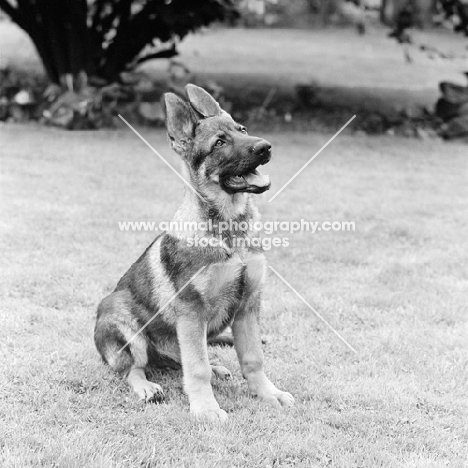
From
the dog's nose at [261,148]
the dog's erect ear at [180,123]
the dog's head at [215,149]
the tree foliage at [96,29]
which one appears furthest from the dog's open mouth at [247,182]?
the tree foliage at [96,29]

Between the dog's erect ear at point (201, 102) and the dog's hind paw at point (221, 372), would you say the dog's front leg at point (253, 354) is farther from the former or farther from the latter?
the dog's erect ear at point (201, 102)

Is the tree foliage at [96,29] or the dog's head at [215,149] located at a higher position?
the dog's head at [215,149]

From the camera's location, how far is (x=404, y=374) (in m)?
4.70

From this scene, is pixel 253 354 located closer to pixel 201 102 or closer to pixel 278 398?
pixel 278 398

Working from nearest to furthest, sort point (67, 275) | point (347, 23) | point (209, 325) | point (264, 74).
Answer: point (209, 325), point (67, 275), point (264, 74), point (347, 23)

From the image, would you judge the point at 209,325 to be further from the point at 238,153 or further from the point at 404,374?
the point at 404,374

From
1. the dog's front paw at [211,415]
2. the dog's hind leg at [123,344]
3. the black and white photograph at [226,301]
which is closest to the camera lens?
the black and white photograph at [226,301]

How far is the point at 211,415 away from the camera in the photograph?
13.2 feet

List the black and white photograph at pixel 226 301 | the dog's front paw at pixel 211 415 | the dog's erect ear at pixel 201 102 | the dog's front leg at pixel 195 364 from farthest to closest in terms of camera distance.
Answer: the dog's erect ear at pixel 201 102 → the dog's front leg at pixel 195 364 → the dog's front paw at pixel 211 415 → the black and white photograph at pixel 226 301

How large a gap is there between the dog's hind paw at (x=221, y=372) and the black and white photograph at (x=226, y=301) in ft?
0.04

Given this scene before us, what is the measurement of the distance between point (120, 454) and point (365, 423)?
1463mm

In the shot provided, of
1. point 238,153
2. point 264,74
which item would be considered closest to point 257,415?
point 238,153

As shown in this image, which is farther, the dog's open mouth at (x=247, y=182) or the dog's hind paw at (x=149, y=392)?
the dog's hind paw at (x=149, y=392)

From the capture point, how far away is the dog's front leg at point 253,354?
4.34 meters
